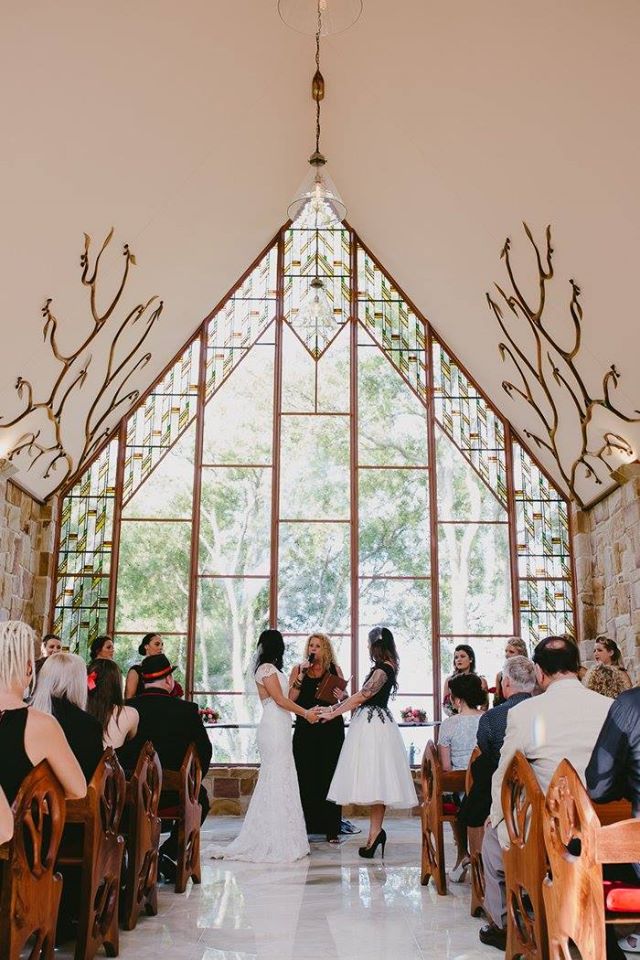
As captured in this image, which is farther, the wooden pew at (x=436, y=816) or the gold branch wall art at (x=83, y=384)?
the gold branch wall art at (x=83, y=384)

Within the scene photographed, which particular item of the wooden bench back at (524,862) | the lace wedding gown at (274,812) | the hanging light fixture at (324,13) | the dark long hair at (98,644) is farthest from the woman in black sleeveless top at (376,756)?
the hanging light fixture at (324,13)

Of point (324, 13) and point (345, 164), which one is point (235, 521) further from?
point (324, 13)

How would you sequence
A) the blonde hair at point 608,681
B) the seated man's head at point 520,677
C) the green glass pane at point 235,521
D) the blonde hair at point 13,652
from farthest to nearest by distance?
the green glass pane at point 235,521
the seated man's head at point 520,677
the blonde hair at point 608,681
the blonde hair at point 13,652

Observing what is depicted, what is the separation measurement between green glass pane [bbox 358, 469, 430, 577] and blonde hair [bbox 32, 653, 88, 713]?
17.3 ft

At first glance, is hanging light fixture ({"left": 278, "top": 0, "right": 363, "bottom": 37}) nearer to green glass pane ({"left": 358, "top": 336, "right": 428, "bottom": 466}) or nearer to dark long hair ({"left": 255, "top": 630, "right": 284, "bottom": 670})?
dark long hair ({"left": 255, "top": 630, "right": 284, "bottom": 670})

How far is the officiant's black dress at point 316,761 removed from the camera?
648cm

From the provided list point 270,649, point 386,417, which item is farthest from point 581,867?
point 386,417

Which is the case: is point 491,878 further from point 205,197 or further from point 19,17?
point 205,197

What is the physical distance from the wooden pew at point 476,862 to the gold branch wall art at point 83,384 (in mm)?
4515

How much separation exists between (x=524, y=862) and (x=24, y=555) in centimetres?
612

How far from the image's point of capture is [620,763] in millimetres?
2545

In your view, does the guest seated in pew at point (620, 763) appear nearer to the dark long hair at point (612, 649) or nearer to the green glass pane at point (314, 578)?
the dark long hair at point (612, 649)

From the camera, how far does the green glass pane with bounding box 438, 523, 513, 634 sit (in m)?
8.53

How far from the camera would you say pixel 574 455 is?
802 cm
